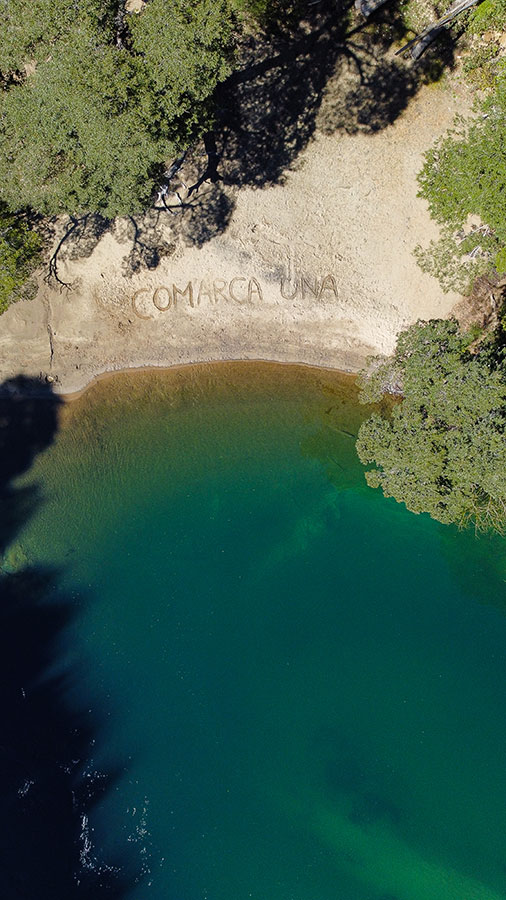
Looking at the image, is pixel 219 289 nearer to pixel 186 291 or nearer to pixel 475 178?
pixel 186 291

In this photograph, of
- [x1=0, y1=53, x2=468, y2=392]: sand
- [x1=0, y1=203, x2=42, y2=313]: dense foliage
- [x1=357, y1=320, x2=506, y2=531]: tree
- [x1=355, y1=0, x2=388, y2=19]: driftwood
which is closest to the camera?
[x1=357, y1=320, x2=506, y2=531]: tree

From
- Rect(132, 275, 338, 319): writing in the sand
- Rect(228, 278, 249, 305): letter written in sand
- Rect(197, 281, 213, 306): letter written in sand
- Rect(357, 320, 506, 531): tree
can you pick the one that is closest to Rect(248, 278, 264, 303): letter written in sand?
Rect(132, 275, 338, 319): writing in the sand

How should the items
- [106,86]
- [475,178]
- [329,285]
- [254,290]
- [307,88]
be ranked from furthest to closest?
[254,290]
[329,285]
[307,88]
[475,178]
[106,86]

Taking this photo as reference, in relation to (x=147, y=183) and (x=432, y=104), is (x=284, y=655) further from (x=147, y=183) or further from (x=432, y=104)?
(x=432, y=104)

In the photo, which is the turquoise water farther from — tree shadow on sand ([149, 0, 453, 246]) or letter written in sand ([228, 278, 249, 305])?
tree shadow on sand ([149, 0, 453, 246])

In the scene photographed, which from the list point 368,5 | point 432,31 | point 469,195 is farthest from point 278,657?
point 368,5
